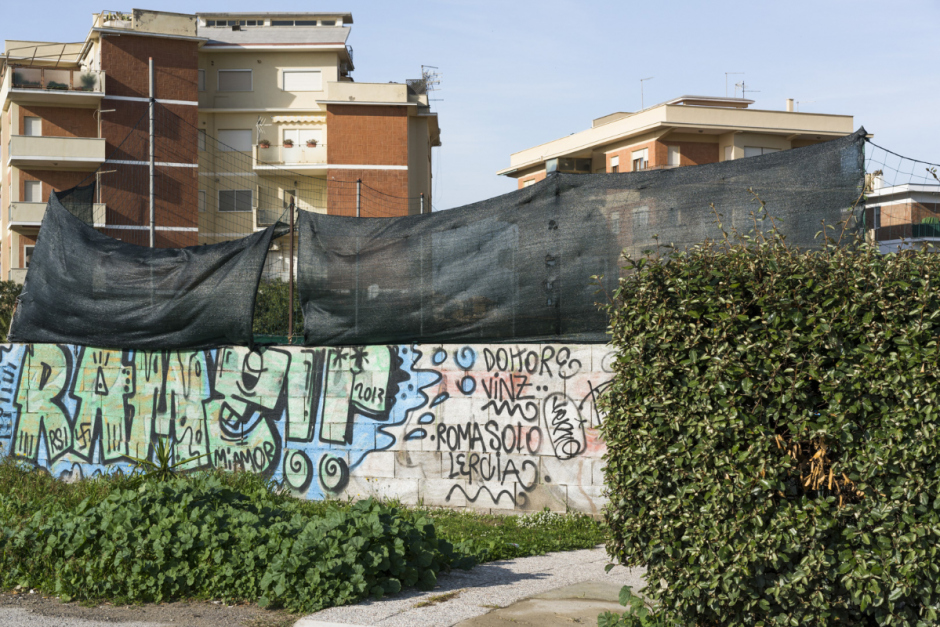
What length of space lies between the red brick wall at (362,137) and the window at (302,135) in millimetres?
1675

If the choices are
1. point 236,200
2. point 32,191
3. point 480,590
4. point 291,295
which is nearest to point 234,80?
point 236,200

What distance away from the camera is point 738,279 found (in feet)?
14.3

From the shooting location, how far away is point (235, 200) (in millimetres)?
42938

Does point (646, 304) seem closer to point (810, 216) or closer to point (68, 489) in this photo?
point (810, 216)

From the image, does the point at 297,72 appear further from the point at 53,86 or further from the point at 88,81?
the point at 53,86

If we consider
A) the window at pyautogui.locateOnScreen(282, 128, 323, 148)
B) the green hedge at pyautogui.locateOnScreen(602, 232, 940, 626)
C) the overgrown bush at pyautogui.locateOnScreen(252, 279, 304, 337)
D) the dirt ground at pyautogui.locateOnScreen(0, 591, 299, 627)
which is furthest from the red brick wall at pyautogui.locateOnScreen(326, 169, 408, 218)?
the green hedge at pyautogui.locateOnScreen(602, 232, 940, 626)

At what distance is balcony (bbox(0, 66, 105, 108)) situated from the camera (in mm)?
38406

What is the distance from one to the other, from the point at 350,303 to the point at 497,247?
1.69 meters

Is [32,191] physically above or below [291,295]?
above

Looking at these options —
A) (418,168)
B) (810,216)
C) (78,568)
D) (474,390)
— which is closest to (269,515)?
(78,568)

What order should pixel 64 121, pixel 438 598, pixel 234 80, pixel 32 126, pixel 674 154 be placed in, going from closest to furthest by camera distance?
pixel 438 598
pixel 32 126
pixel 64 121
pixel 674 154
pixel 234 80

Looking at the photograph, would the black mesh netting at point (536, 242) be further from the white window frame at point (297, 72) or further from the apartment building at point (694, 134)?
the white window frame at point (297, 72)

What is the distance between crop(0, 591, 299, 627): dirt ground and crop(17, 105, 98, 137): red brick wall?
38.1m

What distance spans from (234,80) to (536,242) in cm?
4068
